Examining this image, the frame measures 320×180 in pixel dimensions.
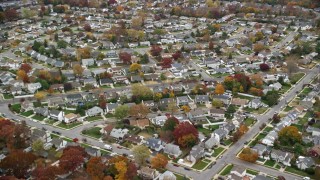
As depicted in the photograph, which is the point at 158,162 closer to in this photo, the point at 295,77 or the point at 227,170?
the point at 227,170

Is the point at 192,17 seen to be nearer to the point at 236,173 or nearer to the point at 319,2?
the point at 319,2

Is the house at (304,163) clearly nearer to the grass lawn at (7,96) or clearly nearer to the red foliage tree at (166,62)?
the red foliage tree at (166,62)

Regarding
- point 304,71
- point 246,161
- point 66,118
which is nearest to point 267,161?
point 246,161

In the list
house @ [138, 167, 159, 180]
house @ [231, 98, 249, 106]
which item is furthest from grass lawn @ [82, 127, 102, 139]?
house @ [231, 98, 249, 106]

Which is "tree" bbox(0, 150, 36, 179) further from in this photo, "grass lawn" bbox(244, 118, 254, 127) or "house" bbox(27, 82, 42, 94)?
"grass lawn" bbox(244, 118, 254, 127)

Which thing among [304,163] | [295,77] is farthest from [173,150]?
[295,77]
